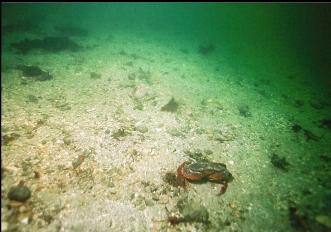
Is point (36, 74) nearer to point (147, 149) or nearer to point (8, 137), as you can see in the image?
point (8, 137)

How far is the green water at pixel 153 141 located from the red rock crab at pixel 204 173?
0.35 ft

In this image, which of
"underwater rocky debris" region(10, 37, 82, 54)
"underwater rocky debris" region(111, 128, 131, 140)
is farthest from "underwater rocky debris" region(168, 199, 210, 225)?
"underwater rocky debris" region(10, 37, 82, 54)

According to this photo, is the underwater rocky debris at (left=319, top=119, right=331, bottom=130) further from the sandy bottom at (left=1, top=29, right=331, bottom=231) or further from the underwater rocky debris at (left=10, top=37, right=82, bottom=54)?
the underwater rocky debris at (left=10, top=37, right=82, bottom=54)

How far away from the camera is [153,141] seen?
930 centimetres

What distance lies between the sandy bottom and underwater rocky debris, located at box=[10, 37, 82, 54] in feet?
6.06

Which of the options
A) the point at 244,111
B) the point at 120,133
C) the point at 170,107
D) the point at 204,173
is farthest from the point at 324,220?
the point at 170,107

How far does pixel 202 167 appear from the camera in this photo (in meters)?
7.53

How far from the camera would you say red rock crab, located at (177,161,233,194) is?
24.5 feet

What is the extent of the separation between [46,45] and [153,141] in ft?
44.8

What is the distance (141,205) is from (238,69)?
1591cm

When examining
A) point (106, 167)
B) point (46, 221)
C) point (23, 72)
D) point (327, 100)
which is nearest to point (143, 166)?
point (106, 167)

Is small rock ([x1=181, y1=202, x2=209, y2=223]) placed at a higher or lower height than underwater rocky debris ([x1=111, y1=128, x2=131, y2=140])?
lower

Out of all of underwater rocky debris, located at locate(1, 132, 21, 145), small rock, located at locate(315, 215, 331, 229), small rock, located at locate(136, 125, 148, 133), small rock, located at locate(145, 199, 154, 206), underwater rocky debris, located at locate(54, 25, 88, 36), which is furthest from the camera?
underwater rocky debris, located at locate(54, 25, 88, 36)

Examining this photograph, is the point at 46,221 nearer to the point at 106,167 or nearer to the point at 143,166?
the point at 106,167
